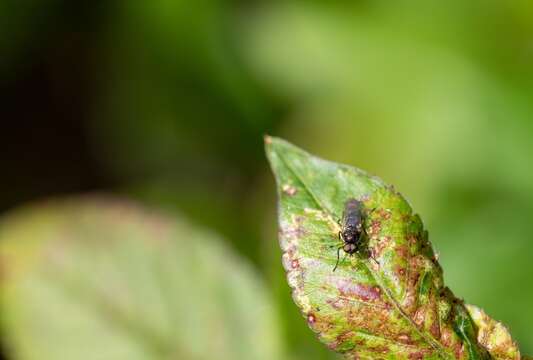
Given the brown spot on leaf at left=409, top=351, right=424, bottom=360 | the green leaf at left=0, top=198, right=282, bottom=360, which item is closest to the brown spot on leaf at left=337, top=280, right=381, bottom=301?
the brown spot on leaf at left=409, top=351, right=424, bottom=360

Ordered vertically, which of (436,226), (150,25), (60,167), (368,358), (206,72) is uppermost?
(150,25)

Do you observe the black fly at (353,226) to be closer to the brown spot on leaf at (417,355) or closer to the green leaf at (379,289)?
the green leaf at (379,289)

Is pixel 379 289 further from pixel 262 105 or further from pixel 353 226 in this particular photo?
pixel 262 105

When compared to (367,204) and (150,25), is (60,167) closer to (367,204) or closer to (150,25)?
(150,25)

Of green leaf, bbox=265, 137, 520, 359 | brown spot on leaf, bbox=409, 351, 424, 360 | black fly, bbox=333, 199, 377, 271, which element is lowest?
brown spot on leaf, bbox=409, 351, 424, 360

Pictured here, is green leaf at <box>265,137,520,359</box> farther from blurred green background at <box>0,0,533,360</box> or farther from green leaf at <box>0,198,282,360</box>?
blurred green background at <box>0,0,533,360</box>

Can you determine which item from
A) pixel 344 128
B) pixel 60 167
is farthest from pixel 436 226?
pixel 60 167

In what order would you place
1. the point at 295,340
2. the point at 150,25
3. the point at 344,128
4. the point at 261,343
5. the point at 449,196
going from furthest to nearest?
1. the point at 150,25
2. the point at 344,128
3. the point at 449,196
4. the point at 261,343
5. the point at 295,340
